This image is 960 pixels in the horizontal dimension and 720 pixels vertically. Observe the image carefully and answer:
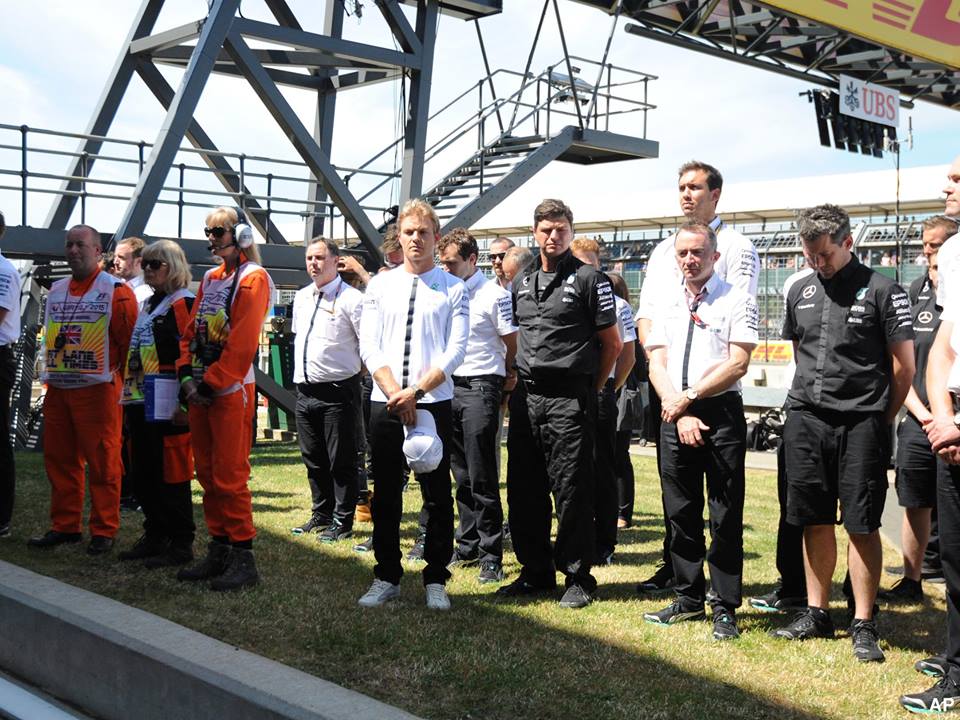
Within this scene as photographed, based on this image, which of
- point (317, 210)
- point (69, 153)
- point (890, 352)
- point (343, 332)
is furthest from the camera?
point (317, 210)

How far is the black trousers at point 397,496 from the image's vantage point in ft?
18.4

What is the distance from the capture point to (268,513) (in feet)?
28.3

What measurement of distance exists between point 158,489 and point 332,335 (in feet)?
5.70

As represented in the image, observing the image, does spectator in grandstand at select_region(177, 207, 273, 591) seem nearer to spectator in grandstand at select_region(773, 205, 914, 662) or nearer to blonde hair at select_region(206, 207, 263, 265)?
blonde hair at select_region(206, 207, 263, 265)

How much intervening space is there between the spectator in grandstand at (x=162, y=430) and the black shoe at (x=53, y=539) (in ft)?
1.72

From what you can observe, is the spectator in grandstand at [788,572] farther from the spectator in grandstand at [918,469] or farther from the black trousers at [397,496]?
the black trousers at [397,496]

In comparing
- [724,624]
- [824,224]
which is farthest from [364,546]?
[824,224]

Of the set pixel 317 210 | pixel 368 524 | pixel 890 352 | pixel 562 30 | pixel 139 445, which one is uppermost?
pixel 562 30

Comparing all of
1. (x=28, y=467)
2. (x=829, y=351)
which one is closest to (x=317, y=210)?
(x=28, y=467)

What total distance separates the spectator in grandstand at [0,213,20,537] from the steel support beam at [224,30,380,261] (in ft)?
21.6

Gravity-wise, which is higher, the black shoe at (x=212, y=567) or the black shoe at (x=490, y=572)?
the black shoe at (x=212, y=567)

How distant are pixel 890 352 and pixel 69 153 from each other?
10.2 metres

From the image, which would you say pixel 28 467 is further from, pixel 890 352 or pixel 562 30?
pixel 562 30

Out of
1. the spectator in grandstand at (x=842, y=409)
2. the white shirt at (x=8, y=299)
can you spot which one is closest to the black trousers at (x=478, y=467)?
the spectator in grandstand at (x=842, y=409)
